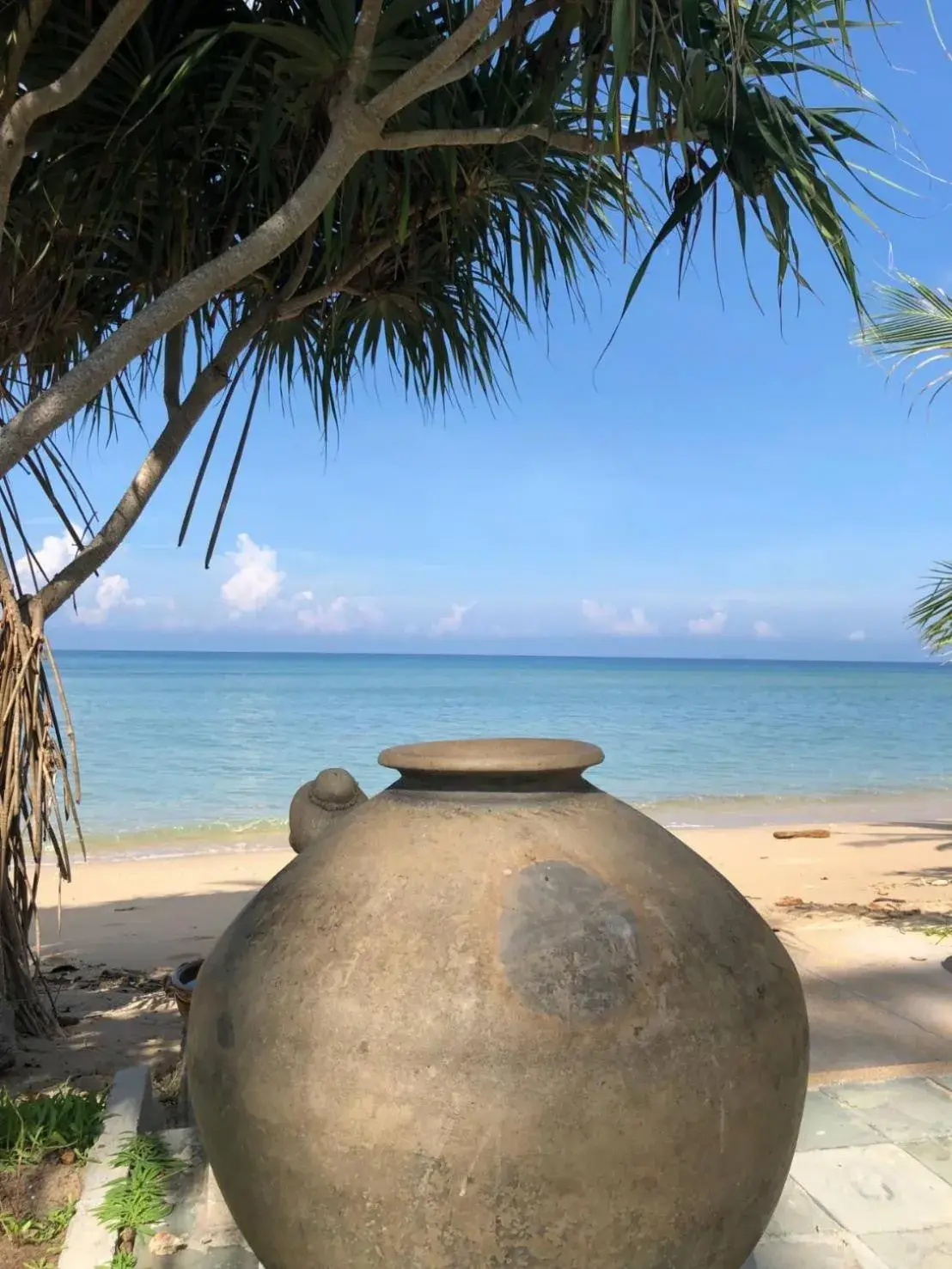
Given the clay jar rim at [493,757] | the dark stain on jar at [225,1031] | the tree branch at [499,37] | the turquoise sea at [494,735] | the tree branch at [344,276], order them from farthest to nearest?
the turquoise sea at [494,735] < the tree branch at [344,276] < the tree branch at [499,37] < the clay jar rim at [493,757] < the dark stain on jar at [225,1031]

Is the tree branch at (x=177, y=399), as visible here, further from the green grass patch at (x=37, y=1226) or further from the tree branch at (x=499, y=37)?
the green grass patch at (x=37, y=1226)

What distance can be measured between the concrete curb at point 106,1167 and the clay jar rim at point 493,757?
1.26 meters

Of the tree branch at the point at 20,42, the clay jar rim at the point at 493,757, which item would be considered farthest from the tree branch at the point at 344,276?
the clay jar rim at the point at 493,757

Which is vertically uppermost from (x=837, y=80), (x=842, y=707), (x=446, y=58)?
(x=837, y=80)

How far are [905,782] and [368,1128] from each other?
17.2m

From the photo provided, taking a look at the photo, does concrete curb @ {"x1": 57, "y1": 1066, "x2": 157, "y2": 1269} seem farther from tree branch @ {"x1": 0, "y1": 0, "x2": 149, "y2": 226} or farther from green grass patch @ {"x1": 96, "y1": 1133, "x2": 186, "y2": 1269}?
tree branch @ {"x1": 0, "y1": 0, "x2": 149, "y2": 226}

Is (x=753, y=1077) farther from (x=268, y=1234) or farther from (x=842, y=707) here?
(x=842, y=707)

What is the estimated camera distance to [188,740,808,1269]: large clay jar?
56.8 inches

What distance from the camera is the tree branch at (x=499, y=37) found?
2373 mm

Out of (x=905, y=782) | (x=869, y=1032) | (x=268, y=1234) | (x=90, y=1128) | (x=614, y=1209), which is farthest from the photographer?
(x=905, y=782)

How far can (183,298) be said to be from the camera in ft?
7.99

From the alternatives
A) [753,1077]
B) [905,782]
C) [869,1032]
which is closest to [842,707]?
[905,782]

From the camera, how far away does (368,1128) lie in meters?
1.47

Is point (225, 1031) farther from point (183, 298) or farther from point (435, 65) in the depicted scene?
point (435, 65)
